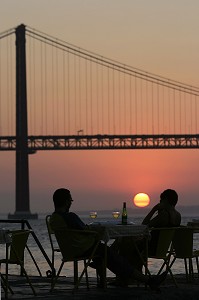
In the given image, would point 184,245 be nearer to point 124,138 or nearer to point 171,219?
point 171,219

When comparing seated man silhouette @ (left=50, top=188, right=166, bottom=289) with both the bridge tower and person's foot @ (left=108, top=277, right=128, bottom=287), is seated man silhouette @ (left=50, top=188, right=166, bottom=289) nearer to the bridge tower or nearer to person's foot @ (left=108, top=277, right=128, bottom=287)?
person's foot @ (left=108, top=277, right=128, bottom=287)

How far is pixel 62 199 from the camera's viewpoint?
746cm

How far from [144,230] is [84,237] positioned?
1.71ft

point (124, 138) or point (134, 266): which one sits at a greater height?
point (124, 138)

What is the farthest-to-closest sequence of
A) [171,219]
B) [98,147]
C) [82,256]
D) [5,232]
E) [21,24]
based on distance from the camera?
1. [21,24]
2. [98,147]
3. [171,219]
4. [82,256]
5. [5,232]

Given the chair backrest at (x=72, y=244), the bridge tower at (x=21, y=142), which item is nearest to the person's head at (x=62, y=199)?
the chair backrest at (x=72, y=244)

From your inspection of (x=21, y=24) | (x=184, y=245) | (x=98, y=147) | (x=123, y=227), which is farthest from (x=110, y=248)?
(x=21, y=24)

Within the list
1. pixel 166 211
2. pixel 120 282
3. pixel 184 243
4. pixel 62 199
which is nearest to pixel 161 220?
pixel 166 211

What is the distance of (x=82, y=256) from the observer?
748 cm

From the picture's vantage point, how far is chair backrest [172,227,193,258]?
8141 mm

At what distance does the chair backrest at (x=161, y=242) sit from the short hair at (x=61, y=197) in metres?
0.89

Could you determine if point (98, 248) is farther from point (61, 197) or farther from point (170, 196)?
point (170, 196)

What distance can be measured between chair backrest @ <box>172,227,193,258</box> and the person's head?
1.16m

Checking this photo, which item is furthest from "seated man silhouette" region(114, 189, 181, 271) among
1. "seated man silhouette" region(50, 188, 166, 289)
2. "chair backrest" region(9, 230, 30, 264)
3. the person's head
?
"chair backrest" region(9, 230, 30, 264)
